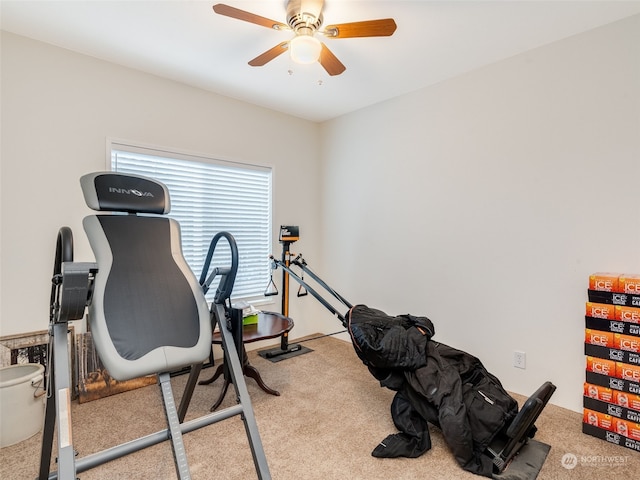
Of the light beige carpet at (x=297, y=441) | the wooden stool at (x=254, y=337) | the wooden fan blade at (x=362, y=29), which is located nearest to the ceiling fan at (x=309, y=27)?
the wooden fan blade at (x=362, y=29)

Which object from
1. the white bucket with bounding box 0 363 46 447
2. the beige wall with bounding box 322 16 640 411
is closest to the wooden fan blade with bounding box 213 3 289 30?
the beige wall with bounding box 322 16 640 411

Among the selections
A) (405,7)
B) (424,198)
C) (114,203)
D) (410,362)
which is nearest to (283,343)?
(410,362)

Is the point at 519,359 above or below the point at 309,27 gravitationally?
below

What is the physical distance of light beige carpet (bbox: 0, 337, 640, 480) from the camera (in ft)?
5.94

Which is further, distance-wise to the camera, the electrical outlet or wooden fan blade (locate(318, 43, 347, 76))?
the electrical outlet

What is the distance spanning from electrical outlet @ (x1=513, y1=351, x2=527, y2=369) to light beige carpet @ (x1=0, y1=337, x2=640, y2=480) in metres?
0.24

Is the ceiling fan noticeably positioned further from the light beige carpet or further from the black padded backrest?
the light beige carpet

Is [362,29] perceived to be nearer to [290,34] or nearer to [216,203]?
[290,34]

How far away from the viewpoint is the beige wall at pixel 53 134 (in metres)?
2.40

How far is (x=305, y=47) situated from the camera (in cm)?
199

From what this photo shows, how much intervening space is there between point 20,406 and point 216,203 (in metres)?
2.11

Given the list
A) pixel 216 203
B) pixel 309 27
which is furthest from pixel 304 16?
pixel 216 203

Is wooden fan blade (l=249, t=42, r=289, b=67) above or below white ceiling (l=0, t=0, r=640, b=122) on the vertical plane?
below

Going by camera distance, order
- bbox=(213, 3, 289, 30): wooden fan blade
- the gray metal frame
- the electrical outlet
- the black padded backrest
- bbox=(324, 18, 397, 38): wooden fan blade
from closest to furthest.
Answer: the gray metal frame < the black padded backrest < bbox=(213, 3, 289, 30): wooden fan blade < bbox=(324, 18, 397, 38): wooden fan blade < the electrical outlet
